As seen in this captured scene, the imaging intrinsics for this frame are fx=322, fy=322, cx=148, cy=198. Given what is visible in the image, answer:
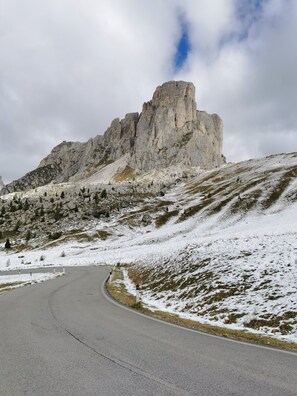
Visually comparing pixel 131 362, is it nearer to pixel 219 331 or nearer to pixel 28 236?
Result: pixel 219 331

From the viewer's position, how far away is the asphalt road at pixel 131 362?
6.40 m

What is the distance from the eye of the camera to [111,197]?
6314 inches

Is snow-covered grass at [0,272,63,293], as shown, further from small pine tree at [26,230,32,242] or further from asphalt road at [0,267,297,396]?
small pine tree at [26,230,32,242]

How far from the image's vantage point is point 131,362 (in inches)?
318

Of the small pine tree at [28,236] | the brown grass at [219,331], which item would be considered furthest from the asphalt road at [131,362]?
the small pine tree at [28,236]

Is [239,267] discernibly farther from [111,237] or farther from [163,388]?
[111,237]

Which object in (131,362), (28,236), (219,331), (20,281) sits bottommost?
(20,281)

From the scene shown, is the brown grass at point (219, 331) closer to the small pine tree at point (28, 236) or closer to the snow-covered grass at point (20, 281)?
the snow-covered grass at point (20, 281)

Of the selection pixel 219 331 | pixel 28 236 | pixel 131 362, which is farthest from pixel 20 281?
pixel 28 236

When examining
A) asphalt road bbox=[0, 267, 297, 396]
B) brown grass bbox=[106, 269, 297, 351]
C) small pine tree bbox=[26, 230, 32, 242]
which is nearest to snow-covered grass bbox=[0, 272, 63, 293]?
brown grass bbox=[106, 269, 297, 351]

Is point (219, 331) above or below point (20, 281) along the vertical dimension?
above

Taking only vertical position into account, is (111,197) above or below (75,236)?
above

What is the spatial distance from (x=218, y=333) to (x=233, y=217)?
85379mm

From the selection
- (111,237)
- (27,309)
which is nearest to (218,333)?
(27,309)
